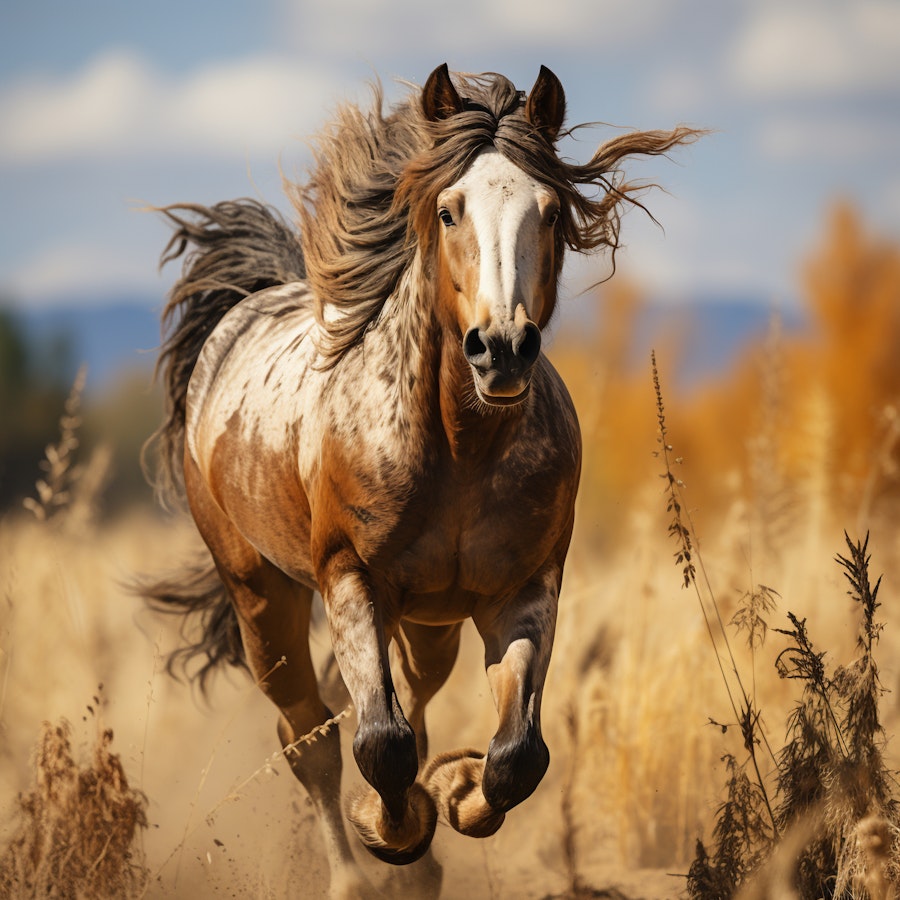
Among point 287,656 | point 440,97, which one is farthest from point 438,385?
point 287,656

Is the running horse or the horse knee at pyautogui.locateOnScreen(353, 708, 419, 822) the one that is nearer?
the running horse

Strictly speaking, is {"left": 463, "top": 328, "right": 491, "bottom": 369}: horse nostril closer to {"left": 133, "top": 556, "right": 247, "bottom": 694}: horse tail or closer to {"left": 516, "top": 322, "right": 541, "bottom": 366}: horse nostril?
{"left": 516, "top": 322, "right": 541, "bottom": 366}: horse nostril

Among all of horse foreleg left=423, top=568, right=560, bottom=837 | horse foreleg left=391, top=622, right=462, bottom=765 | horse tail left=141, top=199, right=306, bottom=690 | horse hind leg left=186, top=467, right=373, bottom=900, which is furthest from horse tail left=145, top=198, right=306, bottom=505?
horse foreleg left=423, top=568, right=560, bottom=837

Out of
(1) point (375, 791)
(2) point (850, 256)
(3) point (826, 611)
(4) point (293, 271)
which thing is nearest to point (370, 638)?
(1) point (375, 791)

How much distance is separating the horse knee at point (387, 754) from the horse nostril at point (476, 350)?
1.14 m

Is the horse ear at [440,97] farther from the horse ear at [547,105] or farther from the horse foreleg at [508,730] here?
the horse foreleg at [508,730]

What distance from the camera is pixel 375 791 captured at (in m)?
3.86

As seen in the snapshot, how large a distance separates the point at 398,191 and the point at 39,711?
4676 millimetres

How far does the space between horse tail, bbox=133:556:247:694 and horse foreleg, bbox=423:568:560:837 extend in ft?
6.72

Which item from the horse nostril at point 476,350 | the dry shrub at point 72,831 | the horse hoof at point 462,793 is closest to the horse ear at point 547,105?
the horse nostril at point 476,350

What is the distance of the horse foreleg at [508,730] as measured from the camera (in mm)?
3551

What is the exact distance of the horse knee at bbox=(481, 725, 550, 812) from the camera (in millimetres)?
3531

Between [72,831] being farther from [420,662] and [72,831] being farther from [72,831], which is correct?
[420,662]

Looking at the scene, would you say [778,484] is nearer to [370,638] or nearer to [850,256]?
[370,638]
